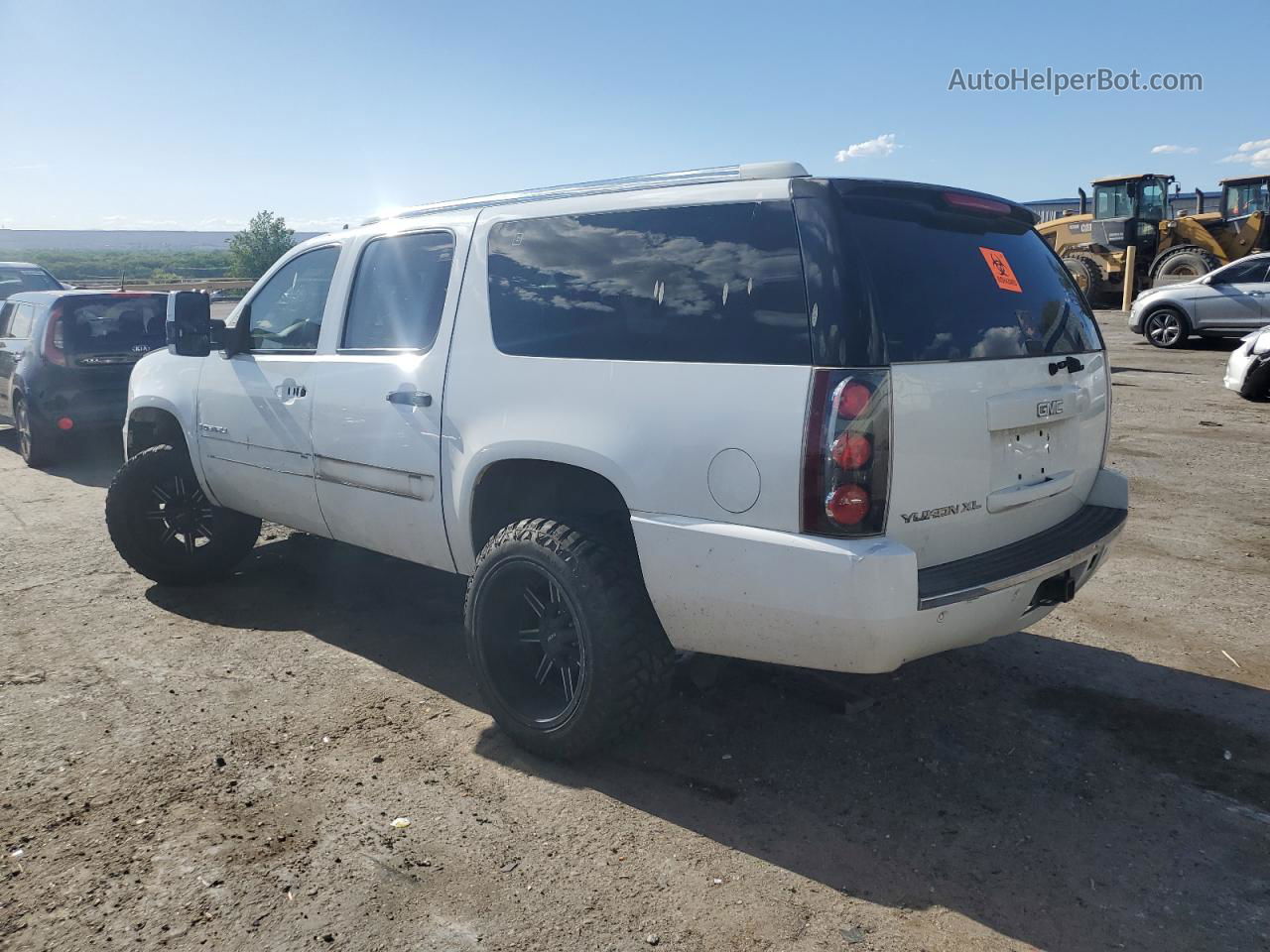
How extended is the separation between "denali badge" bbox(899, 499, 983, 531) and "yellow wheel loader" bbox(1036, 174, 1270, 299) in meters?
22.2

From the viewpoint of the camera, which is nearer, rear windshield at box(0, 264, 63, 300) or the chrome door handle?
the chrome door handle

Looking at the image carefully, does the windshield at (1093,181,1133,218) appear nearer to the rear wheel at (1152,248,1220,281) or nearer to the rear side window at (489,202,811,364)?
the rear wheel at (1152,248,1220,281)

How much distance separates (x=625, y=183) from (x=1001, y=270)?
4.60 ft

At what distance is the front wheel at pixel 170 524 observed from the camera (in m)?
5.43

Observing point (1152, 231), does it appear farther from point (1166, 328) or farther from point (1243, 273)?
point (1243, 273)

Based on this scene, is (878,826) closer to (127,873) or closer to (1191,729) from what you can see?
(1191,729)

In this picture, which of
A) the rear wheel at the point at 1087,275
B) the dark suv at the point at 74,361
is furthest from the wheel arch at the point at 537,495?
the rear wheel at the point at 1087,275

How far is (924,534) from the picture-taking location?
9.72ft

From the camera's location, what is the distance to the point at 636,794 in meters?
3.31

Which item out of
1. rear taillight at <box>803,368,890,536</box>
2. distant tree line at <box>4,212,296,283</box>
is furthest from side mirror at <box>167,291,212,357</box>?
distant tree line at <box>4,212,296,283</box>

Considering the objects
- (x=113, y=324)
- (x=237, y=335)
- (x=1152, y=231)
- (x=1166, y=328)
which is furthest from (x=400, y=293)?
(x=1152, y=231)

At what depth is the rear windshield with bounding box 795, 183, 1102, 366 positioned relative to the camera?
9.42ft

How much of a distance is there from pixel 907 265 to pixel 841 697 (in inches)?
70.4

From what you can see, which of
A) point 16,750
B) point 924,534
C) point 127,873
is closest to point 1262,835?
point 924,534
